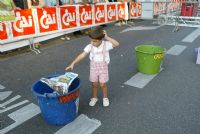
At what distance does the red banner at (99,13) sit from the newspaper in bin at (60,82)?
6.74m

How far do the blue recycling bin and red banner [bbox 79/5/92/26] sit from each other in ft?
19.2

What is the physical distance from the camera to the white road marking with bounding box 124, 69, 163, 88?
166 inches

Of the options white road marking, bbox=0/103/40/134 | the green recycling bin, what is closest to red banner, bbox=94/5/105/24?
the green recycling bin

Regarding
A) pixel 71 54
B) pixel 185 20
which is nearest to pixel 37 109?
pixel 71 54

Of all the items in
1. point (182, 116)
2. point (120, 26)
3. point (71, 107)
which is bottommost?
point (182, 116)

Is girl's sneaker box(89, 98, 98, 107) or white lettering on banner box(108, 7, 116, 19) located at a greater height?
white lettering on banner box(108, 7, 116, 19)

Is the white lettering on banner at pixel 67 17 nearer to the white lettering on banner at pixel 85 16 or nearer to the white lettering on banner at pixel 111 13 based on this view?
the white lettering on banner at pixel 85 16

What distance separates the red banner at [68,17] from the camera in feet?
25.3

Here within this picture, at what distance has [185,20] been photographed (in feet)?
37.9

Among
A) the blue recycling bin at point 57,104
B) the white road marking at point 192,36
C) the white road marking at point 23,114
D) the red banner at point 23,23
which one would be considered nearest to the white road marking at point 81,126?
the blue recycling bin at point 57,104

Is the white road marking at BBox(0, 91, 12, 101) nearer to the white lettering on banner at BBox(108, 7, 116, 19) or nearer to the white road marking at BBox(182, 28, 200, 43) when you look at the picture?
the white road marking at BBox(182, 28, 200, 43)

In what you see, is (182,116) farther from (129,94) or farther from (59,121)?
(59,121)

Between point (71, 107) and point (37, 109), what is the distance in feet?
2.76

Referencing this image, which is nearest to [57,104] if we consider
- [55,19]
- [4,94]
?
[4,94]
